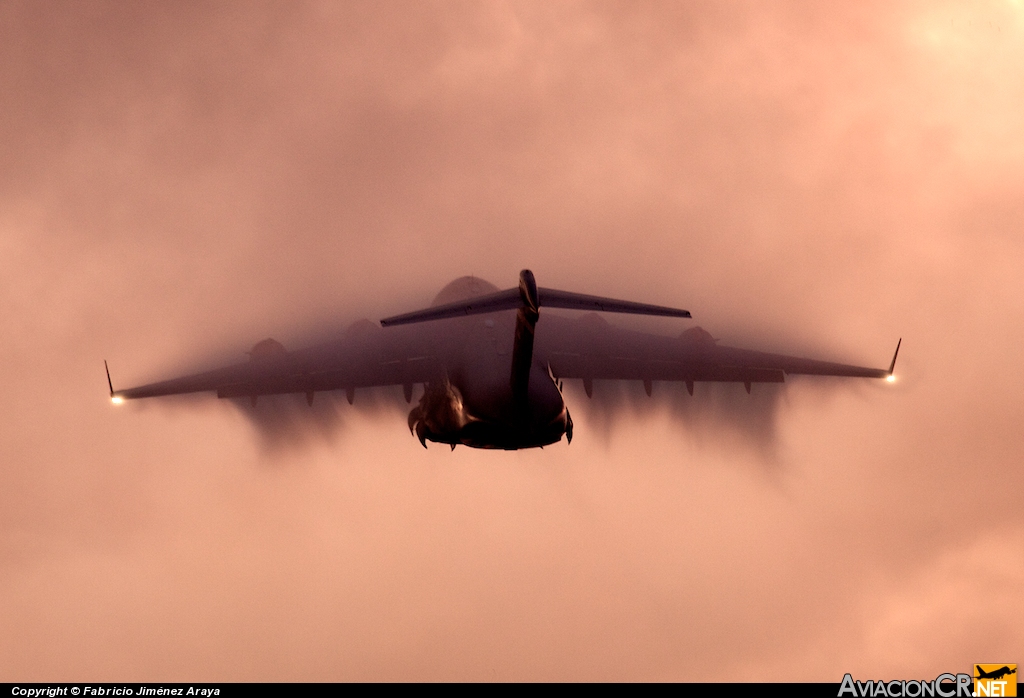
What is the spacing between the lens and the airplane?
3856cm

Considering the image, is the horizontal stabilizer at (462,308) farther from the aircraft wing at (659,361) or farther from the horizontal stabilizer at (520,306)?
the aircraft wing at (659,361)

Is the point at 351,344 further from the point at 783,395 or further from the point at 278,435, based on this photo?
the point at 783,395

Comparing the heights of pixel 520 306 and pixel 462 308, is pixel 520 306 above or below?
below

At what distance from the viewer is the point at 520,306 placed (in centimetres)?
3469

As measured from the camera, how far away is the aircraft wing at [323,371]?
45.9 meters

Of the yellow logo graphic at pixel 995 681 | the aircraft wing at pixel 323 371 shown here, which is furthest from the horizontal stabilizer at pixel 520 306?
the yellow logo graphic at pixel 995 681

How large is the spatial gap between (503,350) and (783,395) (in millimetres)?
25353

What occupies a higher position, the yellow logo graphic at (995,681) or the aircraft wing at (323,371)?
the aircraft wing at (323,371)

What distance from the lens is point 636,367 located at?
48.9 metres

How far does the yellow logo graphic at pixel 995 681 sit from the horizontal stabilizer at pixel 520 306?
26.9 meters

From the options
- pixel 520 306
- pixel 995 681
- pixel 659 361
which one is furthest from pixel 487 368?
pixel 995 681

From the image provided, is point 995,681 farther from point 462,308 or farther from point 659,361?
point 462,308

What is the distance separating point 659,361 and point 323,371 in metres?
16.2

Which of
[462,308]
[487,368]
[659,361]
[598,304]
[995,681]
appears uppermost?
[462,308]
